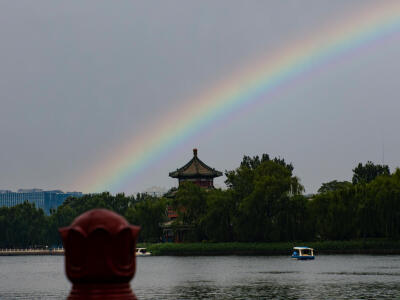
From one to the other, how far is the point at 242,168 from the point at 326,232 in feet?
44.2

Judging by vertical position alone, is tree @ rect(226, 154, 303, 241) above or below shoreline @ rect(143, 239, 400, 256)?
above

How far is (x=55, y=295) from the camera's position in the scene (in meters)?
41.7

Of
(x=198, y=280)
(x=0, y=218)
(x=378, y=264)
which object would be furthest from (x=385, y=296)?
(x=0, y=218)

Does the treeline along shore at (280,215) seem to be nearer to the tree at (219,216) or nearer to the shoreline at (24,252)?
the tree at (219,216)

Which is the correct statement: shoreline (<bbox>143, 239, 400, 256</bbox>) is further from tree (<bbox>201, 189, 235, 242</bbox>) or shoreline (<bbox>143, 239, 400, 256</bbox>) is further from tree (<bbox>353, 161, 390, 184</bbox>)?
tree (<bbox>353, 161, 390, 184</bbox>)

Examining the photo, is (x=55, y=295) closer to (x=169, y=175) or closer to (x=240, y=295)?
(x=240, y=295)

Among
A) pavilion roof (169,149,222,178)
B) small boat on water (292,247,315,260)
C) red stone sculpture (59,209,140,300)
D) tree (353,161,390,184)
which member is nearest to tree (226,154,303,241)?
small boat on water (292,247,315,260)

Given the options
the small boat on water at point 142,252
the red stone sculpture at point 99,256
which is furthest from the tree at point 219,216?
the red stone sculpture at point 99,256

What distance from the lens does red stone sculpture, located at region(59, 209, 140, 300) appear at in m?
4.33

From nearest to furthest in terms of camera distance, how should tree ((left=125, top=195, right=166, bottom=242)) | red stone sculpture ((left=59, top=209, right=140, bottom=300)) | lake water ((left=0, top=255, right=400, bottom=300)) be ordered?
1. red stone sculpture ((left=59, top=209, right=140, bottom=300))
2. lake water ((left=0, top=255, right=400, bottom=300))
3. tree ((left=125, top=195, right=166, bottom=242))

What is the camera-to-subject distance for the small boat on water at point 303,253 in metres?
78.7

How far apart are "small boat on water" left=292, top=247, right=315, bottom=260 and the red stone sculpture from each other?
75.5 metres

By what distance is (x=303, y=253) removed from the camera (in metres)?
79.7

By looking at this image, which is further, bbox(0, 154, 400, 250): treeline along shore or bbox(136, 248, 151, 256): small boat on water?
bbox(136, 248, 151, 256): small boat on water
